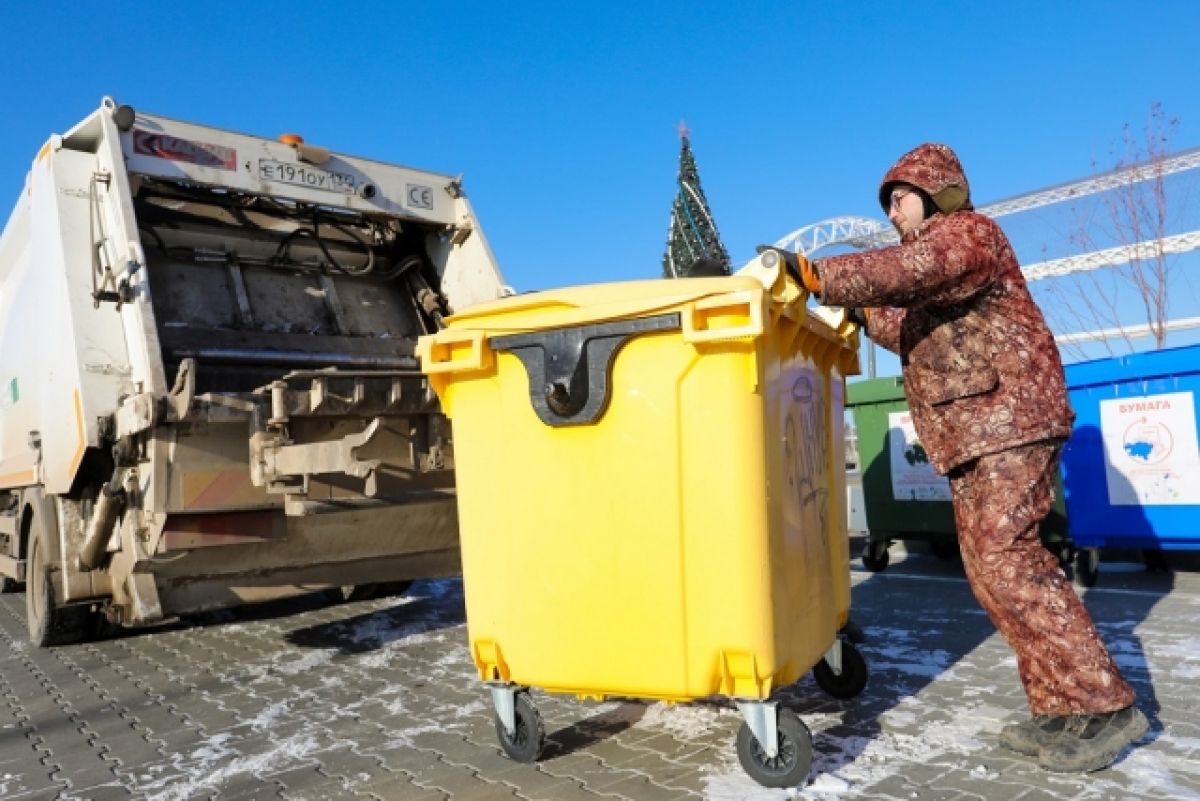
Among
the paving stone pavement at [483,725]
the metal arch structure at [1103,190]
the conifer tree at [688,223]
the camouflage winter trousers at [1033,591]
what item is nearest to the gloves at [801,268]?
the camouflage winter trousers at [1033,591]

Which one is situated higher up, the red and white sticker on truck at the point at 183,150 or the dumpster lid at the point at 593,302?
the red and white sticker on truck at the point at 183,150

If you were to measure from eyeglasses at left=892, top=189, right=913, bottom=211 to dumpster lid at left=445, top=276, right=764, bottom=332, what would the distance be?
2.43ft

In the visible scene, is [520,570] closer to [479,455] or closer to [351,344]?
[479,455]

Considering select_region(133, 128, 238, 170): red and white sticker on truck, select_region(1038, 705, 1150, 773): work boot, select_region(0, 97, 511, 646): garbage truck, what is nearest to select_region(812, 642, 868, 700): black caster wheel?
select_region(1038, 705, 1150, 773): work boot

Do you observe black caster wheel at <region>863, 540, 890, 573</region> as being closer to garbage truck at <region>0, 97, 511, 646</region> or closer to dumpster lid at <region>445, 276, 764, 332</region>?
garbage truck at <region>0, 97, 511, 646</region>

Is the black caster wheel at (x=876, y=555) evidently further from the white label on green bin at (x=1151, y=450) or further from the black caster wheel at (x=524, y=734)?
the black caster wheel at (x=524, y=734)

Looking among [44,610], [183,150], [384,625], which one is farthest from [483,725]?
[183,150]

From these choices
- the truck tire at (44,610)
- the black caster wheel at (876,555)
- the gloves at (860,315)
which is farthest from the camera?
the black caster wheel at (876,555)

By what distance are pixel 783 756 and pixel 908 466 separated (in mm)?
4227

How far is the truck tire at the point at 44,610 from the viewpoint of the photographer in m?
4.95

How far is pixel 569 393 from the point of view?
2.40m

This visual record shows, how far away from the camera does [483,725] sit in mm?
3152

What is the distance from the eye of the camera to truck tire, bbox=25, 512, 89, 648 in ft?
16.2

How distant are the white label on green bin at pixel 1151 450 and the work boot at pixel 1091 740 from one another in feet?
10.7
